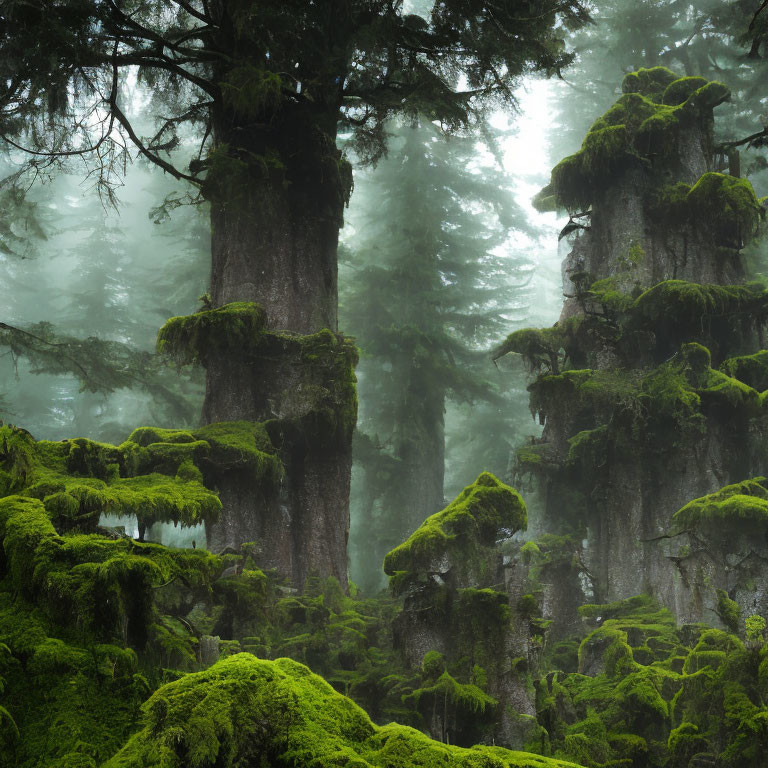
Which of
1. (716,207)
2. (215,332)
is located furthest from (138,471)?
(716,207)

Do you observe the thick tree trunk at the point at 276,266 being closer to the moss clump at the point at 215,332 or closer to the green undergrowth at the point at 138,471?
the moss clump at the point at 215,332

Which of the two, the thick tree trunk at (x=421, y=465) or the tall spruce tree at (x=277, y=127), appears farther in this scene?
the thick tree trunk at (x=421, y=465)

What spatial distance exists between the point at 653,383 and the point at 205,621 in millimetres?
8374

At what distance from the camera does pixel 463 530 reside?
8.61m

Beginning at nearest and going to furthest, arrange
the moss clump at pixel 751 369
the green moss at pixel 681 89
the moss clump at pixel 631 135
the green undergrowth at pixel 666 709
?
the green undergrowth at pixel 666 709
the moss clump at pixel 751 369
the moss clump at pixel 631 135
the green moss at pixel 681 89

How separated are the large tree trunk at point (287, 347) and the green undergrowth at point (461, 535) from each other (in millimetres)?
1729

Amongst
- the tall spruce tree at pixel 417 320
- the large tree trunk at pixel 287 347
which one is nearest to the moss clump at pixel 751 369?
the large tree trunk at pixel 287 347

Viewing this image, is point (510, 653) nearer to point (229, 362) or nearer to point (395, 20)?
point (229, 362)

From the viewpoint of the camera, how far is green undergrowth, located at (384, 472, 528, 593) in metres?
8.37

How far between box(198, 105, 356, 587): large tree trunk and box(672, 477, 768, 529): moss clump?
485 centimetres

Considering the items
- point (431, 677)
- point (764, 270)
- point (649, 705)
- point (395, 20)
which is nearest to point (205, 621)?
point (431, 677)

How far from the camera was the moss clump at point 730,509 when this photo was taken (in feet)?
32.6

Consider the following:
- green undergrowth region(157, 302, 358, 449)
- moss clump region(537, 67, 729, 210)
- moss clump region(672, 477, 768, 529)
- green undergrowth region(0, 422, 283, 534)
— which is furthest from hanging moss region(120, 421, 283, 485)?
moss clump region(537, 67, 729, 210)

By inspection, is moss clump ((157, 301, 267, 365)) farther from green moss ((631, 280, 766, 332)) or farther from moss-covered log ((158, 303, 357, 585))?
green moss ((631, 280, 766, 332))
